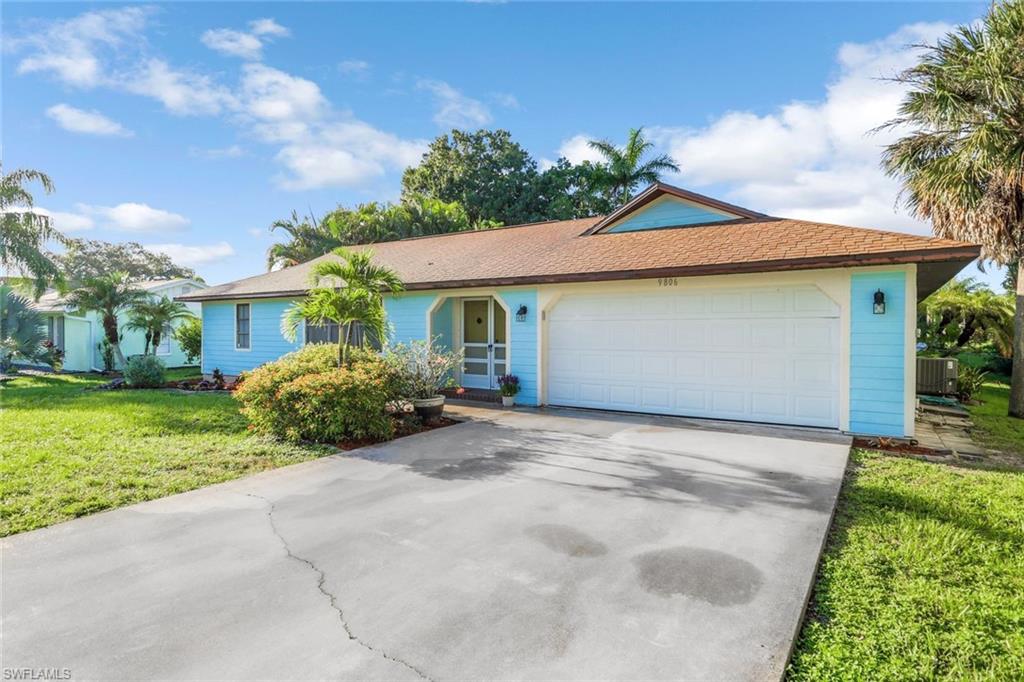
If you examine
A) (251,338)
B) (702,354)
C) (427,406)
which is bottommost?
(427,406)

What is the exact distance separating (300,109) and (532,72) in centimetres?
620

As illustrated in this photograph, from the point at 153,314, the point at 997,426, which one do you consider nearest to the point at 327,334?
the point at 153,314

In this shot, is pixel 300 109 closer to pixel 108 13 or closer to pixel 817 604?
pixel 108 13

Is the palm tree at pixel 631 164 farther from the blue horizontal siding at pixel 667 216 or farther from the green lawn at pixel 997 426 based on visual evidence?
the green lawn at pixel 997 426

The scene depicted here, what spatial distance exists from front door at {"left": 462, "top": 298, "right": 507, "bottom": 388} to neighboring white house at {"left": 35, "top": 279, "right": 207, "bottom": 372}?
496 inches

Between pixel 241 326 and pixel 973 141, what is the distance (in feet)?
57.9

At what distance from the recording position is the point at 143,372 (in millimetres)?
13422

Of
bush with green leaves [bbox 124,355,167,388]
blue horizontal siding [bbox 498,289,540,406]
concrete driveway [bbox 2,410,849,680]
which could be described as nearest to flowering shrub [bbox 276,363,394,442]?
concrete driveway [bbox 2,410,849,680]

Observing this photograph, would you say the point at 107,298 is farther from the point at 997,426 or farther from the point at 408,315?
the point at 997,426

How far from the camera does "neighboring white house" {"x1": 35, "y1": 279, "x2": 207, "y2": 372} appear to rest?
1903 centimetres

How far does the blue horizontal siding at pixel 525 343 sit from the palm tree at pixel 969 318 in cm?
1643

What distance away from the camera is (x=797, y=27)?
1063 cm

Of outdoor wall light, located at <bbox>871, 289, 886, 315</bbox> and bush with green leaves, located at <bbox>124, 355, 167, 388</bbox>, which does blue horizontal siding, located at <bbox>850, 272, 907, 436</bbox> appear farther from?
bush with green leaves, located at <bbox>124, 355, 167, 388</bbox>

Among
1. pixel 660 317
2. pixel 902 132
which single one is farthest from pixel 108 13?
pixel 902 132
